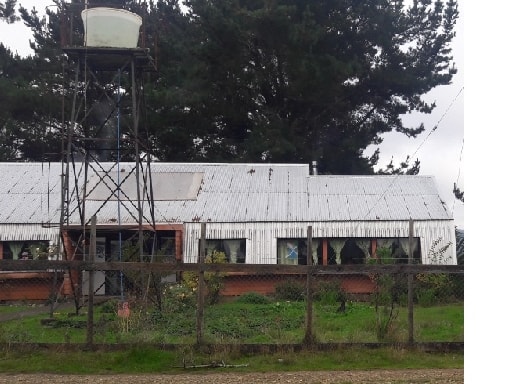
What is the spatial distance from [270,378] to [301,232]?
12.7 m

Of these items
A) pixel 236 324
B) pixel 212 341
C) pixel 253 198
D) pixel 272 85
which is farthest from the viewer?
pixel 272 85

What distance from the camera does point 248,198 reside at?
23.2 meters

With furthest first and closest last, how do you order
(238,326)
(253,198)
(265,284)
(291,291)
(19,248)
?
(253,198) < (19,248) < (265,284) < (291,291) < (238,326)

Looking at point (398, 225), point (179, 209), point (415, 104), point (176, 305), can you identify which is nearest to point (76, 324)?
point (176, 305)

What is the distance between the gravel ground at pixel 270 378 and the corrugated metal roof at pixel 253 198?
12.4 metres

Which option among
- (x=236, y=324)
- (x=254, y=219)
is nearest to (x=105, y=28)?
(x=236, y=324)

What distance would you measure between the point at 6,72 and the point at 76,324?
2697 centimetres

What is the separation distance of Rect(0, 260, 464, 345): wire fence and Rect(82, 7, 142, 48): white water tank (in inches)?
234

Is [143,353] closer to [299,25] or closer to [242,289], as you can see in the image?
[242,289]

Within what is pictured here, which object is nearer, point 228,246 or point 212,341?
point 212,341

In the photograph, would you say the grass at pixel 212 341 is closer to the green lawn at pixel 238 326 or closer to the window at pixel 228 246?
the green lawn at pixel 238 326

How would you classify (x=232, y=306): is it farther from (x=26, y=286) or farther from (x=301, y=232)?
(x=26, y=286)

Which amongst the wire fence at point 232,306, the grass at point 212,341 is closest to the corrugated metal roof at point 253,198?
the wire fence at point 232,306

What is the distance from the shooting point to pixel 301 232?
845 inches
